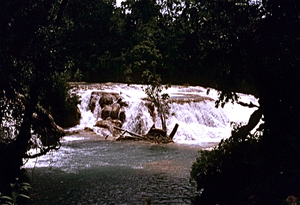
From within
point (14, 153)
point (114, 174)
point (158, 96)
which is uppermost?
point (158, 96)

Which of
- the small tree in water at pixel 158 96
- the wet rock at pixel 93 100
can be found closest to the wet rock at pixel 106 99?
the wet rock at pixel 93 100

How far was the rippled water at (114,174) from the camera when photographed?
9586 mm

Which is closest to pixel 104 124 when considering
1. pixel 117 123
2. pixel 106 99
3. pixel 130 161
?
pixel 117 123

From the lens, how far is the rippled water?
9.59 metres

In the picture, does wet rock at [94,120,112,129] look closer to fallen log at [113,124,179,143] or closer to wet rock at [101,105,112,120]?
wet rock at [101,105,112,120]

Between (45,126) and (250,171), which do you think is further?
(45,126)

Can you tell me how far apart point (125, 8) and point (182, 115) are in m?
27.4

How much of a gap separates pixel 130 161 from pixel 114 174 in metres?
2.01

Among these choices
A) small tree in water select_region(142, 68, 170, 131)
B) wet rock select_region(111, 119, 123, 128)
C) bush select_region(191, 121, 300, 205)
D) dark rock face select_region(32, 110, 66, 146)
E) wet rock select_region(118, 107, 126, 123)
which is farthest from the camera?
wet rock select_region(118, 107, 126, 123)

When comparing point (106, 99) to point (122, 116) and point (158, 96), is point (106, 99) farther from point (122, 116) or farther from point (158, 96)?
point (158, 96)

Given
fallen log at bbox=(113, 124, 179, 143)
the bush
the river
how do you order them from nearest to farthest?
the bush < the river < fallen log at bbox=(113, 124, 179, 143)

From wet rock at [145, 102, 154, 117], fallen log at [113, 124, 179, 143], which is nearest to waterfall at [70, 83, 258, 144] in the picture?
wet rock at [145, 102, 154, 117]

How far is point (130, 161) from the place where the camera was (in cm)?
1399

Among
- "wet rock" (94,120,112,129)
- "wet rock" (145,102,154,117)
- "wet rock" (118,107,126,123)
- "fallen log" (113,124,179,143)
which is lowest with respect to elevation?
"fallen log" (113,124,179,143)
